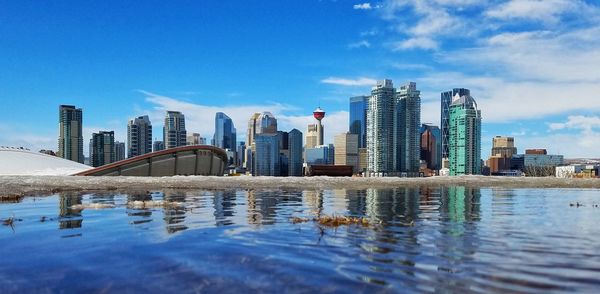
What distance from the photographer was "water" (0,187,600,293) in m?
8.08

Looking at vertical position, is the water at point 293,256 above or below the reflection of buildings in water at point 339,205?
above

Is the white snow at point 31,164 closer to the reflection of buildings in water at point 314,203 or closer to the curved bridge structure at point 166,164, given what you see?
the curved bridge structure at point 166,164

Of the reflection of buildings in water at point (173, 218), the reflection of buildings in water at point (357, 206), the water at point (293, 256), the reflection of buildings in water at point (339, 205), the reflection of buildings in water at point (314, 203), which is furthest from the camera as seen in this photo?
the reflection of buildings in water at point (339, 205)

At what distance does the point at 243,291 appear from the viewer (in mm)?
7633

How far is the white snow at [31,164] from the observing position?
73750mm

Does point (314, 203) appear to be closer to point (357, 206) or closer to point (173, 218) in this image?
point (357, 206)

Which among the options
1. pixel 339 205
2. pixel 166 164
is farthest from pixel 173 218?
pixel 166 164

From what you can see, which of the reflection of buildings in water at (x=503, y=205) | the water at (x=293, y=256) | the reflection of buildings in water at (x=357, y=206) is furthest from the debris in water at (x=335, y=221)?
the reflection of buildings in water at (x=503, y=205)

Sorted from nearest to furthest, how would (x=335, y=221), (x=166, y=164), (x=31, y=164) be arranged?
(x=335, y=221) → (x=31, y=164) → (x=166, y=164)

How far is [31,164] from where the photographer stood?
78438 mm

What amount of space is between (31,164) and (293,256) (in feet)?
272

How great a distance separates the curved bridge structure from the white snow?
7135 millimetres

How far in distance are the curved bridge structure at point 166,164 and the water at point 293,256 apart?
5954cm

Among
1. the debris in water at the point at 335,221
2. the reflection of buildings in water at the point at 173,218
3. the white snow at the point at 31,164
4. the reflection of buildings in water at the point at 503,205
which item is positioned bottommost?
the reflection of buildings in water at the point at 503,205
